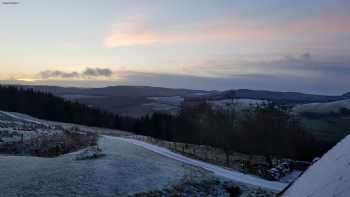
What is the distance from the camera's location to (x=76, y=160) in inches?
1270

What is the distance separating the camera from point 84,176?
2753 centimetres

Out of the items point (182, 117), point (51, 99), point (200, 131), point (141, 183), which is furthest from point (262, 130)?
point (51, 99)

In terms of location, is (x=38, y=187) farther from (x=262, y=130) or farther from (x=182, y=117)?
(x=182, y=117)

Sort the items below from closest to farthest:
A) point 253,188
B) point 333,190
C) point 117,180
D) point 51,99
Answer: point 333,190 < point 117,180 < point 253,188 < point 51,99

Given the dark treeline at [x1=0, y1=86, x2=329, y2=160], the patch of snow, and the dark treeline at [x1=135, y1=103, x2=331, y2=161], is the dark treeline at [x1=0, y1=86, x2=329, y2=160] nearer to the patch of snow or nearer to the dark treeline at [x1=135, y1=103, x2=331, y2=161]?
the dark treeline at [x1=135, y1=103, x2=331, y2=161]

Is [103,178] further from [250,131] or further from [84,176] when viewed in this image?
[250,131]

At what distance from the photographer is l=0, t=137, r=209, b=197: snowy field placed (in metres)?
24.8

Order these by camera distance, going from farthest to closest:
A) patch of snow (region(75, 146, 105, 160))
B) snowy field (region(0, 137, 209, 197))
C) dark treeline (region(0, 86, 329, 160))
→ dark treeline (region(0, 86, 329, 160)) < patch of snow (region(75, 146, 105, 160)) < snowy field (region(0, 137, 209, 197))

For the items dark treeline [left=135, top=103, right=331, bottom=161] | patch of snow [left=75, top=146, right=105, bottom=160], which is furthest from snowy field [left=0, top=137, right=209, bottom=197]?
dark treeline [left=135, top=103, right=331, bottom=161]

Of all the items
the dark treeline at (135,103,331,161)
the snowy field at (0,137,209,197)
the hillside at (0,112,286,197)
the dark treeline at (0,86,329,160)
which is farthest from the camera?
the dark treeline at (0,86,329,160)

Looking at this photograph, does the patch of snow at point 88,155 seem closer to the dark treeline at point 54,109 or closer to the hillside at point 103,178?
the hillside at point 103,178

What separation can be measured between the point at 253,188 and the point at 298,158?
52.9 meters

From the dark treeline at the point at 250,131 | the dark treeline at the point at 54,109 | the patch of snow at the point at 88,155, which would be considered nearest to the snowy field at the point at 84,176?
the patch of snow at the point at 88,155

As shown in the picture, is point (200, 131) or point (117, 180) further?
point (200, 131)
